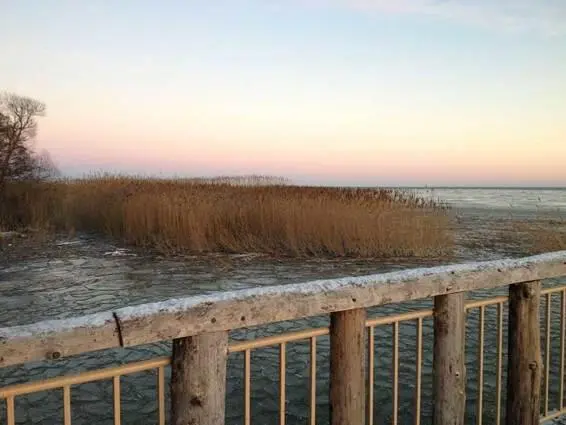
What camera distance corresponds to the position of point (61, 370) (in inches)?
178

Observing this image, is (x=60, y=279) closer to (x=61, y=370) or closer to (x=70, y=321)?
(x=61, y=370)

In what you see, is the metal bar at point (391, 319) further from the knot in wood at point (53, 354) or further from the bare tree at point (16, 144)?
the bare tree at point (16, 144)

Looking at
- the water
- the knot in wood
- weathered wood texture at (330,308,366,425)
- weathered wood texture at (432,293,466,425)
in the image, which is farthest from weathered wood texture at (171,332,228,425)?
the water

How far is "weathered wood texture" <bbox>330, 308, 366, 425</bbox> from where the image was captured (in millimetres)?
2146

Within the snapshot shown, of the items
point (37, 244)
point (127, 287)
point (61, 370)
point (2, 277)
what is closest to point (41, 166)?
point (37, 244)

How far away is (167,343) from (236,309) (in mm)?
3903

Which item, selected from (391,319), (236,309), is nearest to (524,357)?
(391,319)

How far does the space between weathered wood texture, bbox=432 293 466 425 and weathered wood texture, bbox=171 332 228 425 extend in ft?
3.89

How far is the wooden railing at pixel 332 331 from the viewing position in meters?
1.55

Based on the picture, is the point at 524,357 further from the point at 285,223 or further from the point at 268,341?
the point at 285,223

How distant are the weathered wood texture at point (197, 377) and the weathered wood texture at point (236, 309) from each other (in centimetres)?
6

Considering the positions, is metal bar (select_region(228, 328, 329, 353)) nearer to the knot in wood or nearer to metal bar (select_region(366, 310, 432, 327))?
metal bar (select_region(366, 310, 432, 327))

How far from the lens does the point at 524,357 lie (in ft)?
9.18

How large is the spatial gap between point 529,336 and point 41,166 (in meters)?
19.9
